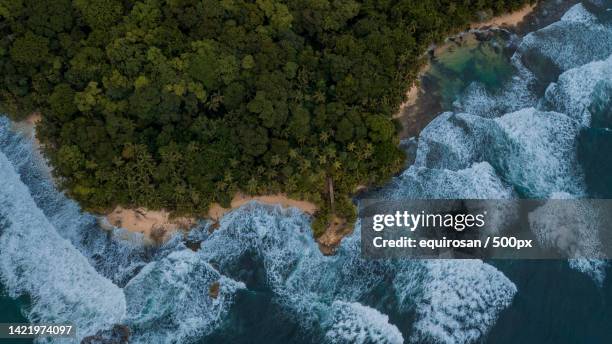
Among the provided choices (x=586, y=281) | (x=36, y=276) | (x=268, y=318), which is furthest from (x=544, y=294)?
(x=36, y=276)

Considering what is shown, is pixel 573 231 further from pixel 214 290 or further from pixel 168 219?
pixel 168 219

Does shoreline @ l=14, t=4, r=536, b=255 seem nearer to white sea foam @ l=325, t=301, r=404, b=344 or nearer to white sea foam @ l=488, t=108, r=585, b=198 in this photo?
white sea foam @ l=325, t=301, r=404, b=344

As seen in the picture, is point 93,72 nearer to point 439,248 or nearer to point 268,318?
point 268,318

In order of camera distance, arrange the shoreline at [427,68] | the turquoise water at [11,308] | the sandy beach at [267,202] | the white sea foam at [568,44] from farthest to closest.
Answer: the white sea foam at [568,44], the shoreline at [427,68], the sandy beach at [267,202], the turquoise water at [11,308]

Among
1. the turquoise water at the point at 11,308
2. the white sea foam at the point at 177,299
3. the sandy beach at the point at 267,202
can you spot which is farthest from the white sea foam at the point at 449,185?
the turquoise water at the point at 11,308

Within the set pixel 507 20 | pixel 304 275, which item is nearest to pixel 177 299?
pixel 304 275

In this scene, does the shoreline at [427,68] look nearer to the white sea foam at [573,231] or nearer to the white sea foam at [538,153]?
the white sea foam at [538,153]
